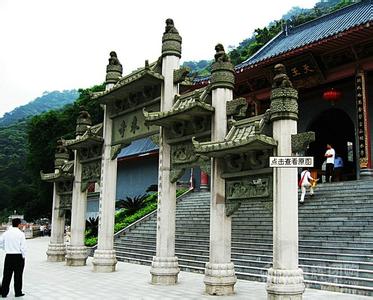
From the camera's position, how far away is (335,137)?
21.1 metres

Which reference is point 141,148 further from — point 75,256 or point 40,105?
point 40,105

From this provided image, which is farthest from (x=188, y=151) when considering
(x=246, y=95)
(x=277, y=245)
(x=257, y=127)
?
(x=246, y=95)

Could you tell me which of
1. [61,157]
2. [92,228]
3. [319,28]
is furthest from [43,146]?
[319,28]

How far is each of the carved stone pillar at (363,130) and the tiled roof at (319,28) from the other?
309cm

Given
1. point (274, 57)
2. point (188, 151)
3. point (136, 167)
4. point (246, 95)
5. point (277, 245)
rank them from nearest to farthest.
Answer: point (277, 245) < point (188, 151) < point (274, 57) < point (246, 95) < point (136, 167)

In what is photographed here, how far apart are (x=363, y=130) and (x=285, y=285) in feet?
30.4

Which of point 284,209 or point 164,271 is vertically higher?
point 284,209

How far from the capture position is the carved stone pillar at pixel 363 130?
1403cm

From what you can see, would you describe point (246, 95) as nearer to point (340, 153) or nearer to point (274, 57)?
point (274, 57)

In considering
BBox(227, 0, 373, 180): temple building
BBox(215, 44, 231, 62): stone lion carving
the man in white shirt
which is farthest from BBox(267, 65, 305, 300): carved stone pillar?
BBox(227, 0, 373, 180): temple building

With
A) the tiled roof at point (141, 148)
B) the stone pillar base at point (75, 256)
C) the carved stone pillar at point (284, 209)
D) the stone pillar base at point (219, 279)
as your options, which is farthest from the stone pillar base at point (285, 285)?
the tiled roof at point (141, 148)

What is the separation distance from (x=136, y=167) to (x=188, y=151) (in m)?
18.7

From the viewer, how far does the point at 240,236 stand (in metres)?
12.2

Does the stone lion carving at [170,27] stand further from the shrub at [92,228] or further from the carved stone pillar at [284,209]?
the shrub at [92,228]
